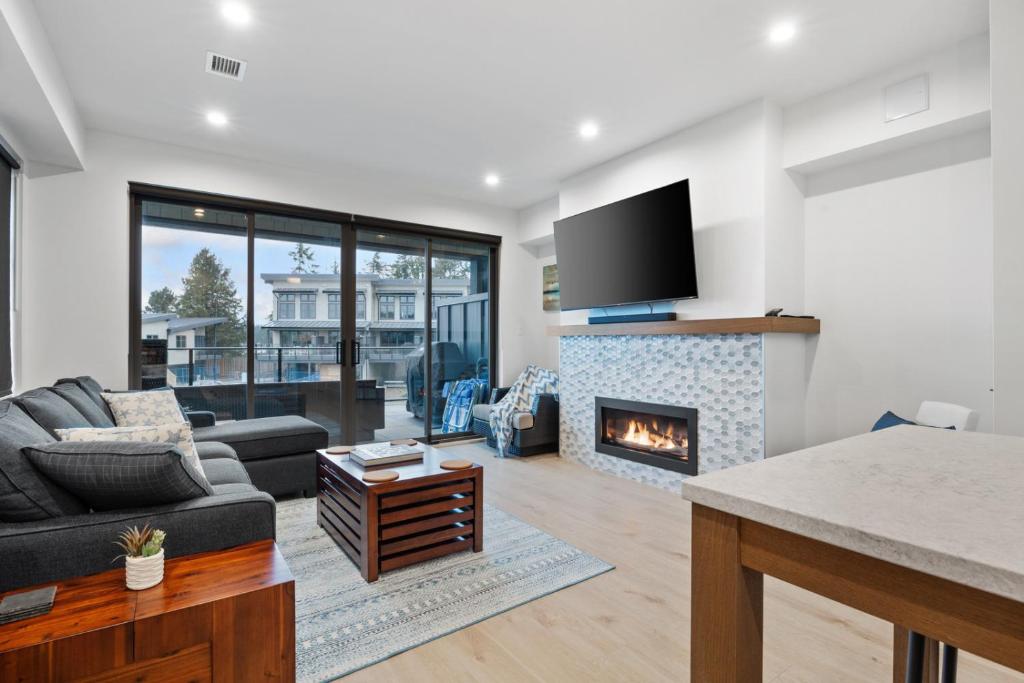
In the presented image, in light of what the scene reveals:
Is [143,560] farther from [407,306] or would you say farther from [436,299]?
[436,299]

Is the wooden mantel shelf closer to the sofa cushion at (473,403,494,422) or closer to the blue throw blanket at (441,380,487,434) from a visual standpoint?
the sofa cushion at (473,403,494,422)

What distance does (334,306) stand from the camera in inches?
188

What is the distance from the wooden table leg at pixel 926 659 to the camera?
1.03m

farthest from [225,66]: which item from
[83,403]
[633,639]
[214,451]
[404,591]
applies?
[633,639]

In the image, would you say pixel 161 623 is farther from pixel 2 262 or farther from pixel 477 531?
pixel 2 262

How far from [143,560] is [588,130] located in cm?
355

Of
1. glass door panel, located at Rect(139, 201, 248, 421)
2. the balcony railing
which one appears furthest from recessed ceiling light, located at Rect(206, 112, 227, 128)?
the balcony railing

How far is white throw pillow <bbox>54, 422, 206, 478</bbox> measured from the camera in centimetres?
186

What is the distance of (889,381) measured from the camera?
3088mm

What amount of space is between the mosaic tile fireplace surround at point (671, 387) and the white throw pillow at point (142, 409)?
305 cm

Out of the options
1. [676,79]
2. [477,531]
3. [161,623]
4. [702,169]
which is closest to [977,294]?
[702,169]

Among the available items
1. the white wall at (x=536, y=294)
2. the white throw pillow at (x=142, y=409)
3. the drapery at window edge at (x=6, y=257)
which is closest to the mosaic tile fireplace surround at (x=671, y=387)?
the white wall at (x=536, y=294)

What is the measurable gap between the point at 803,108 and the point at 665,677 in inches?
132

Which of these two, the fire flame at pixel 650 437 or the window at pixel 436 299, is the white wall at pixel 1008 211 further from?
the window at pixel 436 299
